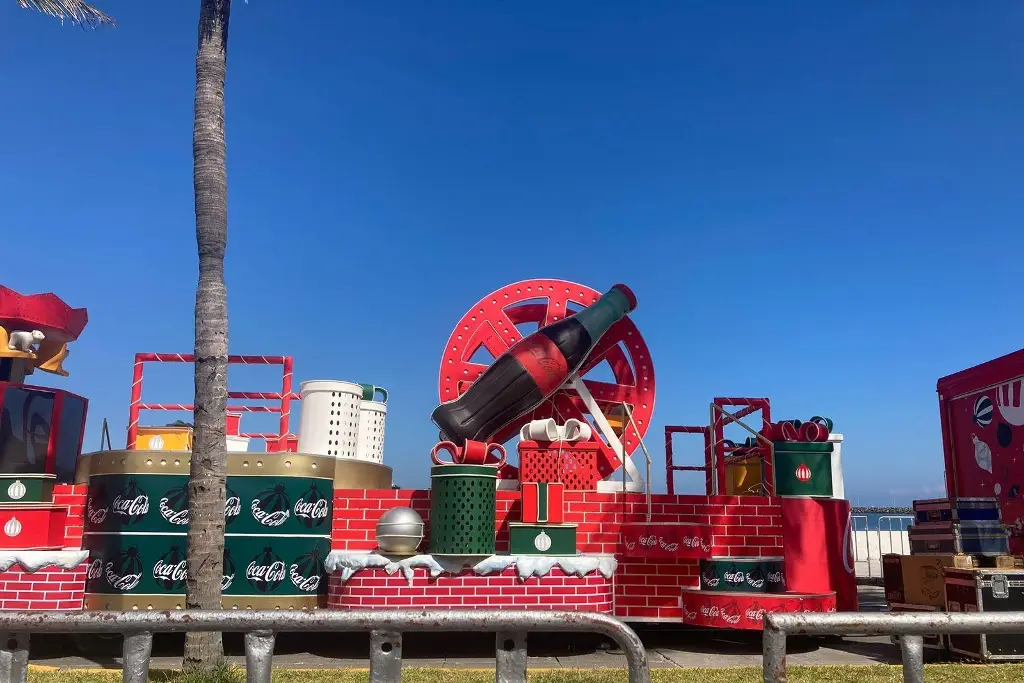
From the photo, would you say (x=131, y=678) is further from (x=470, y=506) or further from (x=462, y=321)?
(x=462, y=321)

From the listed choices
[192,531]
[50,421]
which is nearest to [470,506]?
[192,531]

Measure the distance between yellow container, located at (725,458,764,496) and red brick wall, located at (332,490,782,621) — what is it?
318 centimetres

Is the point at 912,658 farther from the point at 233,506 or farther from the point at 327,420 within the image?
the point at 327,420

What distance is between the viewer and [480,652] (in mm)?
7953

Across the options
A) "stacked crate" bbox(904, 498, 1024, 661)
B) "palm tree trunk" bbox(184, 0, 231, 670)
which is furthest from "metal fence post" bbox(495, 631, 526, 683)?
"stacked crate" bbox(904, 498, 1024, 661)

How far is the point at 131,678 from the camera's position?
2963 mm

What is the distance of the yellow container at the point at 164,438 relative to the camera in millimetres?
9234

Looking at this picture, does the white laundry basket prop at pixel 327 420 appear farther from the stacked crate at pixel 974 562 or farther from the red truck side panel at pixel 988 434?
the red truck side panel at pixel 988 434

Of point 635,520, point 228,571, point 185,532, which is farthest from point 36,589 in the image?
point 635,520

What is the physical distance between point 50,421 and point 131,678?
808 cm

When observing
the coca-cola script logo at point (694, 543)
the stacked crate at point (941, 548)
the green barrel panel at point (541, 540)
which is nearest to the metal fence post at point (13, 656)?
the green barrel panel at point (541, 540)

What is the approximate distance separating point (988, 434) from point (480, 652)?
22.6 ft

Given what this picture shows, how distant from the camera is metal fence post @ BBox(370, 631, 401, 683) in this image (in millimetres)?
2957

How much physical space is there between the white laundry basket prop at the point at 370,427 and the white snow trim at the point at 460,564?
2.08 m
